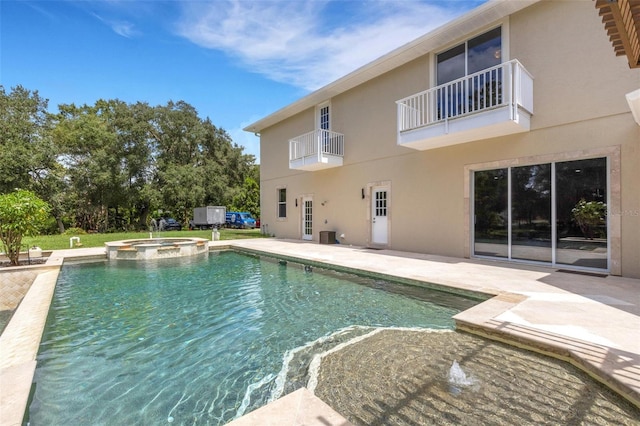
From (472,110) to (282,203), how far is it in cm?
1031


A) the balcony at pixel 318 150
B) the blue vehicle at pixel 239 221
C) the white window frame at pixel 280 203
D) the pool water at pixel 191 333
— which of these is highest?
the balcony at pixel 318 150

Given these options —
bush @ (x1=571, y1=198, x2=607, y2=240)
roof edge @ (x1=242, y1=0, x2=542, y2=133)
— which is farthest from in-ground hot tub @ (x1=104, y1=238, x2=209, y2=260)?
bush @ (x1=571, y1=198, x2=607, y2=240)

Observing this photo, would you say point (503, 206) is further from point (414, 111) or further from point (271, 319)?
point (271, 319)

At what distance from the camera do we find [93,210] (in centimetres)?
2209

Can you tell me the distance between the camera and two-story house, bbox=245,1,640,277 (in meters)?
6.11

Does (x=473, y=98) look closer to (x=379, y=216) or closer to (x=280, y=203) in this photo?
(x=379, y=216)

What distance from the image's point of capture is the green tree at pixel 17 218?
22.7ft

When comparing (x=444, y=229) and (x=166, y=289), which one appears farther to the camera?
(x=444, y=229)

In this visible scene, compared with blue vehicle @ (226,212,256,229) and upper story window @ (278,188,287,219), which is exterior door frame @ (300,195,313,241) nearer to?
upper story window @ (278,188,287,219)

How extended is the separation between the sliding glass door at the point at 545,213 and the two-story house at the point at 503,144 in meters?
0.02

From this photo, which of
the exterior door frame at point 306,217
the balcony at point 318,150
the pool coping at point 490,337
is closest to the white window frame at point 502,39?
the balcony at point 318,150

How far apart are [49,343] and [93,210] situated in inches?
893

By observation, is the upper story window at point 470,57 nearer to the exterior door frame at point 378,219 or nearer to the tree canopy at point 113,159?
the exterior door frame at point 378,219

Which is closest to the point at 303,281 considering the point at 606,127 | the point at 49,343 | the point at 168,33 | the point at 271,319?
the point at 271,319
